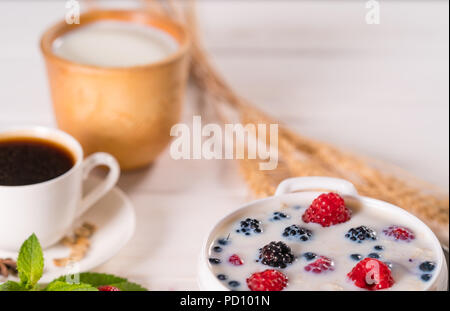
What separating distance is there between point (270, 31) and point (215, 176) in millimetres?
707

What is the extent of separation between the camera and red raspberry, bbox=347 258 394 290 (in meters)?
0.92

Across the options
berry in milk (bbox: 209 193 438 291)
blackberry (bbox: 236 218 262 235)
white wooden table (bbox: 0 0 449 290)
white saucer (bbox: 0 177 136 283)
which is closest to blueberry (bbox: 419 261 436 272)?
berry in milk (bbox: 209 193 438 291)

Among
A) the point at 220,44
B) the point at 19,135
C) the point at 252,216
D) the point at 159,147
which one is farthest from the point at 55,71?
the point at 220,44

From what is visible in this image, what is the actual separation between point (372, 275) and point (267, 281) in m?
0.13

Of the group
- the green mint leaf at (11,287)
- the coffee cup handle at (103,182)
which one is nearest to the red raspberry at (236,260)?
the green mint leaf at (11,287)

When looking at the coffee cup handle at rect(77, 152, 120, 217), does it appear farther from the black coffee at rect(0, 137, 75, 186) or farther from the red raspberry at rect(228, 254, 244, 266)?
the red raspberry at rect(228, 254, 244, 266)

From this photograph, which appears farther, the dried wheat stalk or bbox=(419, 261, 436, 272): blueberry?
the dried wheat stalk

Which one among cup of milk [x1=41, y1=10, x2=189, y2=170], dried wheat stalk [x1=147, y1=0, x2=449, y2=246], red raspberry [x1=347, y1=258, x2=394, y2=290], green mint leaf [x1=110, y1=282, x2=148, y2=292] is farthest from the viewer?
cup of milk [x1=41, y1=10, x2=189, y2=170]

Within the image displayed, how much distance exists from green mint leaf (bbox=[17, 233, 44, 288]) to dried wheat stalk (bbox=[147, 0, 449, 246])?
42 cm

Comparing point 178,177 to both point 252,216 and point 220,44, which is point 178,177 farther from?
point 220,44

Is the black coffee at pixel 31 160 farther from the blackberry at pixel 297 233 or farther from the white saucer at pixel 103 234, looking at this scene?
the blackberry at pixel 297 233

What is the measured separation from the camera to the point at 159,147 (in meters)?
1.51

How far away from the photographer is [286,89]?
72.8 inches

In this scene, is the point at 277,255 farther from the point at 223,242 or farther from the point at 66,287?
the point at 66,287
